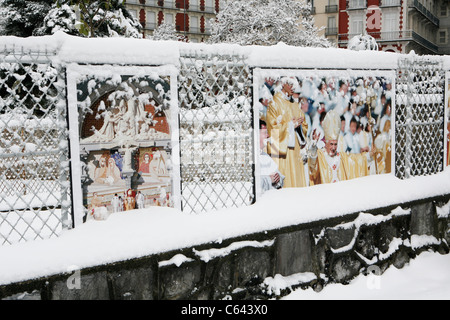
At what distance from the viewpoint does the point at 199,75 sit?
3.67 m

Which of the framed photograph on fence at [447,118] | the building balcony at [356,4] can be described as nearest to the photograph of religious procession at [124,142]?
the framed photograph on fence at [447,118]

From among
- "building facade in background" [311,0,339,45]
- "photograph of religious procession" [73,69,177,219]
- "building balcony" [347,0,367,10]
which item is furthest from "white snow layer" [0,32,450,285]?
"building facade in background" [311,0,339,45]

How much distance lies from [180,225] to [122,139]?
836 millimetres

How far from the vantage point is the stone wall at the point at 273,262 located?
306 centimetres

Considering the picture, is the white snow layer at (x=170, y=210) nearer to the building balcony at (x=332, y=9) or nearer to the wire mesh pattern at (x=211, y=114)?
the wire mesh pattern at (x=211, y=114)

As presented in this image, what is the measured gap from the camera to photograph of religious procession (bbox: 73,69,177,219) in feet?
10.5

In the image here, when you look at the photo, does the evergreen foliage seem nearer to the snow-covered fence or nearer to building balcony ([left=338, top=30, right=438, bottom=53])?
building balcony ([left=338, top=30, right=438, bottom=53])

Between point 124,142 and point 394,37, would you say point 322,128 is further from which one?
point 394,37

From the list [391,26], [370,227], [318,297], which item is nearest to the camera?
[318,297]

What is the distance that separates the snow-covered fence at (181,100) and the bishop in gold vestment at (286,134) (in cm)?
21

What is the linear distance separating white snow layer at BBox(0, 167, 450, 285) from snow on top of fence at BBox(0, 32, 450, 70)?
4.01 feet

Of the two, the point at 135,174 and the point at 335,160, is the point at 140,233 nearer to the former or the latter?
the point at 135,174
